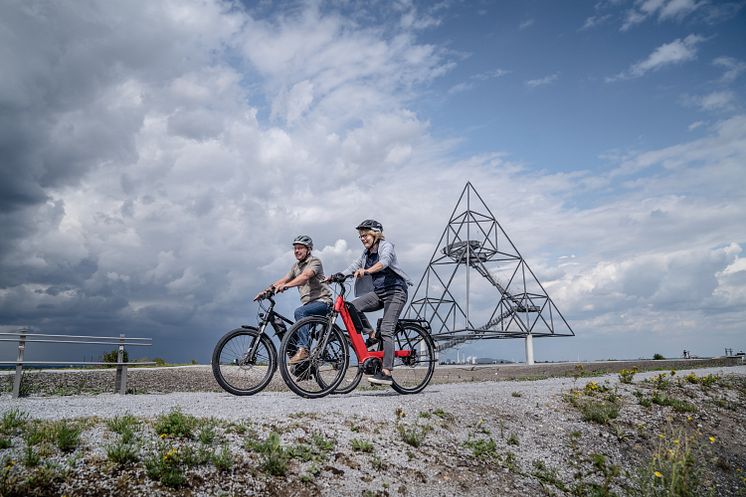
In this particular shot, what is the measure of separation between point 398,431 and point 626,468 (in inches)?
119

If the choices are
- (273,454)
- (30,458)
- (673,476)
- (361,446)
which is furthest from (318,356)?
(673,476)

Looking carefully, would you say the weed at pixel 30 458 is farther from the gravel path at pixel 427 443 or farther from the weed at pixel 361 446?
the weed at pixel 361 446

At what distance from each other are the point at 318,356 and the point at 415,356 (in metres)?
1.84

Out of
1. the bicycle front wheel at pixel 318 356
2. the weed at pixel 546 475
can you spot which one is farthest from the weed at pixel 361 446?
the bicycle front wheel at pixel 318 356

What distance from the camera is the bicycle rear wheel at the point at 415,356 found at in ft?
28.9

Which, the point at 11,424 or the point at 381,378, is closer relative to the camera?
the point at 11,424

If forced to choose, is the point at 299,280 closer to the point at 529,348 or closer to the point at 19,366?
the point at 19,366

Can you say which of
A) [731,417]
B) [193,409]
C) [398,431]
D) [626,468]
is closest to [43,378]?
[193,409]

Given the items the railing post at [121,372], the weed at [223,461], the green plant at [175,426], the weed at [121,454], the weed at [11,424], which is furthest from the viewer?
the railing post at [121,372]

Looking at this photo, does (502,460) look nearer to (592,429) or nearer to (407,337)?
(592,429)

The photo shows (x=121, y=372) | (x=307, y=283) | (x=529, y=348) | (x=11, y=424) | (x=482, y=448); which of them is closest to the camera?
(x=11, y=424)

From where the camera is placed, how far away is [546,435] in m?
6.98

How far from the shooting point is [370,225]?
28.0 ft

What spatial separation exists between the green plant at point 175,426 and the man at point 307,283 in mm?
3291
